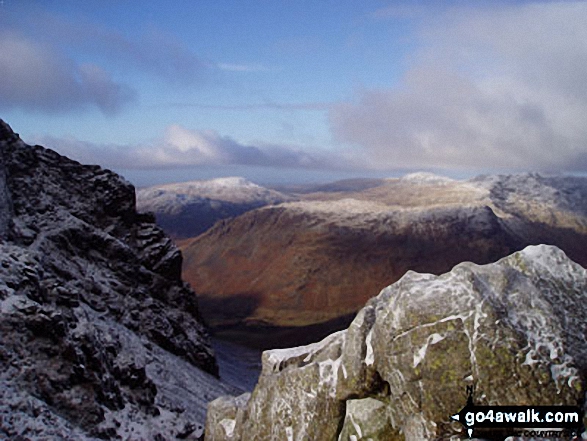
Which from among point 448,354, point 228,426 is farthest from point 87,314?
point 448,354

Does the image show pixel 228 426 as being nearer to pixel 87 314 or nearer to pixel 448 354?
pixel 448 354

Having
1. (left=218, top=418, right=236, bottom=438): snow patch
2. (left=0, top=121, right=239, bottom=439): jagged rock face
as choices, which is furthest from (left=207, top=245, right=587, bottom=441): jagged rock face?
(left=0, top=121, right=239, bottom=439): jagged rock face

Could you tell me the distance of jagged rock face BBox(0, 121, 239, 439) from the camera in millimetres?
24406

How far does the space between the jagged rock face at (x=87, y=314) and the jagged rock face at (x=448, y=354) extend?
46.7 ft

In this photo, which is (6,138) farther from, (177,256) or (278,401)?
(278,401)

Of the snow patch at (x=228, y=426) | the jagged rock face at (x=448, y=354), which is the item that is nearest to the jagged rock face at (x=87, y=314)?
the snow patch at (x=228, y=426)

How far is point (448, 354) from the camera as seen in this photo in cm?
1235

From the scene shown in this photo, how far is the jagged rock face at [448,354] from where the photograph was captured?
11750 mm

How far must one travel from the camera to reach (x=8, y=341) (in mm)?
24000

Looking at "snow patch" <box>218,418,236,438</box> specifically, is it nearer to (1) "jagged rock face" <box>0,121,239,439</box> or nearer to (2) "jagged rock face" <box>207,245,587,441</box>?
(2) "jagged rock face" <box>207,245,587,441</box>

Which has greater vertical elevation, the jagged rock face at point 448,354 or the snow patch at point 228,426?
the jagged rock face at point 448,354

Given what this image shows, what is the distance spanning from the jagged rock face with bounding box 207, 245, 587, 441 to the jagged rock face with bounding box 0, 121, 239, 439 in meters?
14.2

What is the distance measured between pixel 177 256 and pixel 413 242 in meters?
136

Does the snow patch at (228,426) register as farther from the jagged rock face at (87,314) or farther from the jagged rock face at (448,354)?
the jagged rock face at (87,314)
